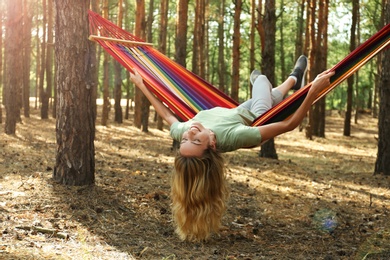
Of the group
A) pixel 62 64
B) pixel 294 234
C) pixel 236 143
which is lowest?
pixel 294 234

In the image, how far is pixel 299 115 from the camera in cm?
305

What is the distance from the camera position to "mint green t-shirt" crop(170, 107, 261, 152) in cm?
313

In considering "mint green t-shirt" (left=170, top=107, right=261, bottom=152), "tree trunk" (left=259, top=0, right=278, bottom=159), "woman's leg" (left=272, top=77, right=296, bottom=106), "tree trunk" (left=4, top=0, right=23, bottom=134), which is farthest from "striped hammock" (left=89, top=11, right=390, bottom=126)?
"tree trunk" (left=4, top=0, right=23, bottom=134)

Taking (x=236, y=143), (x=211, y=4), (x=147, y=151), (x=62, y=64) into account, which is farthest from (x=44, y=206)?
(x=211, y=4)

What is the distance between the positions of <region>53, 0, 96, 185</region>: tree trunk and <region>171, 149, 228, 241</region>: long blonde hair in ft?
4.06

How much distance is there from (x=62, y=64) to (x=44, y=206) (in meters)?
1.21

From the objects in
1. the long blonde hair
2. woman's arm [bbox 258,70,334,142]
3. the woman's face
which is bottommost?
the long blonde hair

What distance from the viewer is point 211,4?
1558 centimetres

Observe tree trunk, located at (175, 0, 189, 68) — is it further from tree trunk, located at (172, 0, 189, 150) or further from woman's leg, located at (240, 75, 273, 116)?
woman's leg, located at (240, 75, 273, 116)

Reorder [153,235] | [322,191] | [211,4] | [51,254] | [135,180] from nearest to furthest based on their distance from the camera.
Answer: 1. [51,254]
2. [153,235]
3. [135,180]
4. [322,191]
5. [211,4]

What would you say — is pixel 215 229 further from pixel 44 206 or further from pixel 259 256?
pixel 44 206

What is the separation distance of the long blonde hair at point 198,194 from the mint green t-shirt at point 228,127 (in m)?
0.12

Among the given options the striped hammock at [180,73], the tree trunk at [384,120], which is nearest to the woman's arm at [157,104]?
the striped hammock at [180,73]

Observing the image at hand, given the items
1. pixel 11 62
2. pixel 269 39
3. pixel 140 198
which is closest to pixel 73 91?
pixel 140 198
